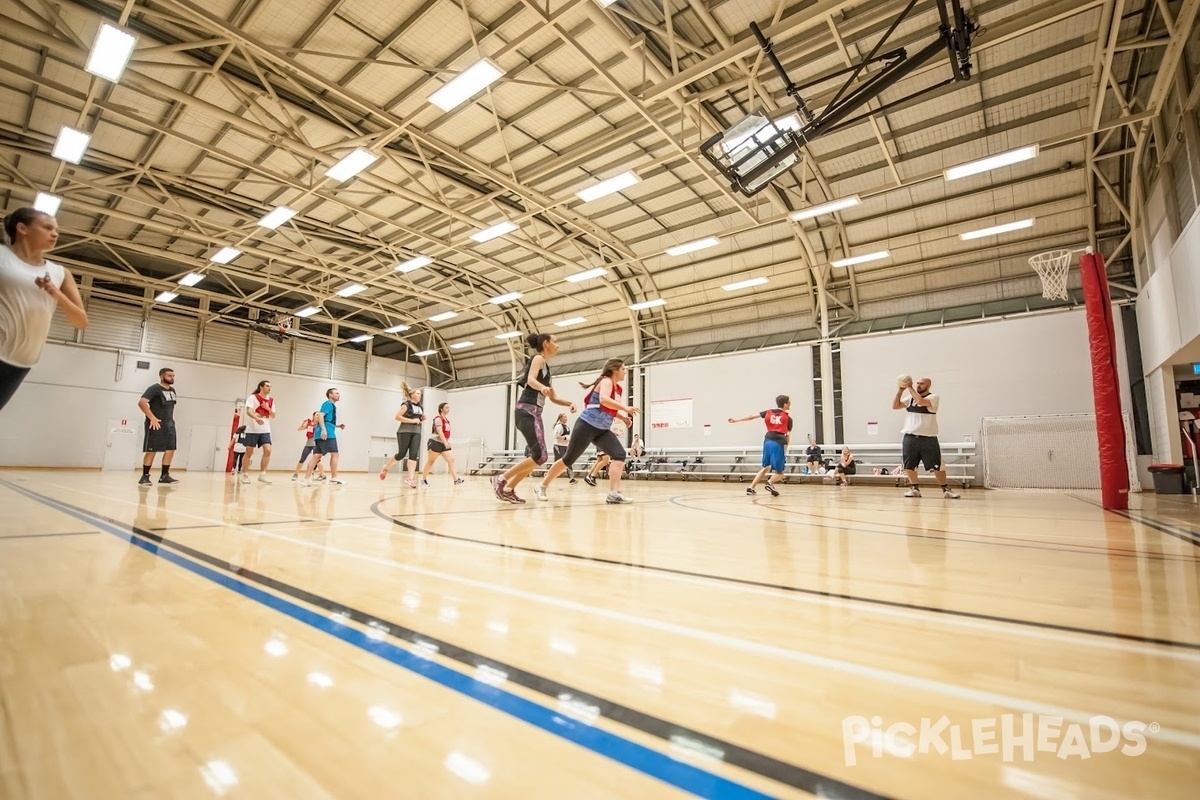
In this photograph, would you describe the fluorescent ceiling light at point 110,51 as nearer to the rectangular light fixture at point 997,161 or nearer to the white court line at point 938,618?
the white court line at point 938,618

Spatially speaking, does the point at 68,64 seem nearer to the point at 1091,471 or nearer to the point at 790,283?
the point at 790,283

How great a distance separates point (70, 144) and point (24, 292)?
36.6 ft

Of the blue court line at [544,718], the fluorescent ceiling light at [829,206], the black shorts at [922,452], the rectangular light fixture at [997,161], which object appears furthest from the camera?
the fluorescent ceiling light at [829,206]

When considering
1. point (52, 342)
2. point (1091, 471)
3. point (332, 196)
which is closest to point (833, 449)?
point (1091, 471)

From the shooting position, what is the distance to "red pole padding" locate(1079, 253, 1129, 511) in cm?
613

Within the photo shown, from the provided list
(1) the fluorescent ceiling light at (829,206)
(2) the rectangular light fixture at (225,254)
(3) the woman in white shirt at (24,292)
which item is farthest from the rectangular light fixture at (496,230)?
(3) the woman in white shirt at (24,292)

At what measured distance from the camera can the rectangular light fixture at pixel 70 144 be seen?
929 cm

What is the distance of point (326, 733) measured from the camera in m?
0.80

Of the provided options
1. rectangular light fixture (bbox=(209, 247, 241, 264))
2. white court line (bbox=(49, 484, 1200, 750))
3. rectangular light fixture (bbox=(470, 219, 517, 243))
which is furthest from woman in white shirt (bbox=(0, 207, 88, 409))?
rectangular light fixture (bbox=(209, 247, 241, 264))

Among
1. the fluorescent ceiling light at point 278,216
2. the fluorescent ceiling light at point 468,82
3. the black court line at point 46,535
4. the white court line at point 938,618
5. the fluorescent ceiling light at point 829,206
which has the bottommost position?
the black court line at point 46,535

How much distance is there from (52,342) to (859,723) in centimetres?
2466

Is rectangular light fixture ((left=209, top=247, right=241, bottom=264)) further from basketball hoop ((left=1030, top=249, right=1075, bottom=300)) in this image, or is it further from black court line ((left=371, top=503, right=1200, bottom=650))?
basketball hoop ((left=1030, top=249, right=1075, bottom=300))

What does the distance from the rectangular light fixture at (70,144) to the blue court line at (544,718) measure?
1274 centimetres

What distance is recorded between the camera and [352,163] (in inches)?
402
